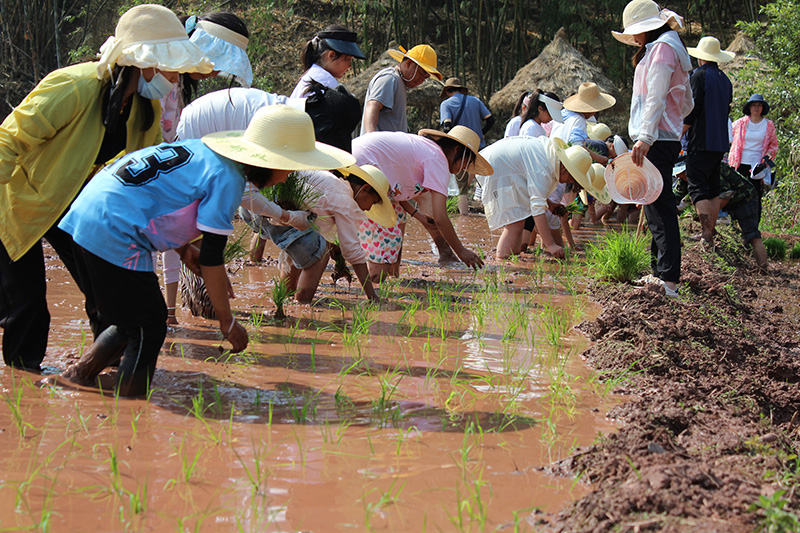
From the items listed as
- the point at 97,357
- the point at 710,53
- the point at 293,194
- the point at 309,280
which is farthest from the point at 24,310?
the point at 710,53

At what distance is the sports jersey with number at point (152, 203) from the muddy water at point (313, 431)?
21.9 inches

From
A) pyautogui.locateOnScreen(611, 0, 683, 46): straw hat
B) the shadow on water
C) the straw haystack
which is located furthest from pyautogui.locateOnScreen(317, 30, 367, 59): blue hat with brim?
the straw haystack

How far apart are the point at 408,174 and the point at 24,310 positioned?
272 cm

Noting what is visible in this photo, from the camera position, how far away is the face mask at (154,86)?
2.96 meters

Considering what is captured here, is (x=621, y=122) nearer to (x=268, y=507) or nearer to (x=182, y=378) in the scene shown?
(x=182, y=378)

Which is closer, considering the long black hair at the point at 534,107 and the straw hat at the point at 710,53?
the straw hat at the point at 710,53

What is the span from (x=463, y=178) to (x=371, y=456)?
4018mm

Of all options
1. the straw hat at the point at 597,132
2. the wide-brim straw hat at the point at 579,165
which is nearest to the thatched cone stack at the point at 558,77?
the straw hat at the point at 597,132

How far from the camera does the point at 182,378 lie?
2979mm

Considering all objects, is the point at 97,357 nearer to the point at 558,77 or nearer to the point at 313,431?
the point at 313,431

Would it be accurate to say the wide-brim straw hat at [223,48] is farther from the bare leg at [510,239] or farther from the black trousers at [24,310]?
the bare leg at [510,239]

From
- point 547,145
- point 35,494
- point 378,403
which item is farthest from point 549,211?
point 35,494

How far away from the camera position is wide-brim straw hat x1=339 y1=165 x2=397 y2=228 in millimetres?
4189

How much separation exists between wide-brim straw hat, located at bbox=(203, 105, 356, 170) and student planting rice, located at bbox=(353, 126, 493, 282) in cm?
198
